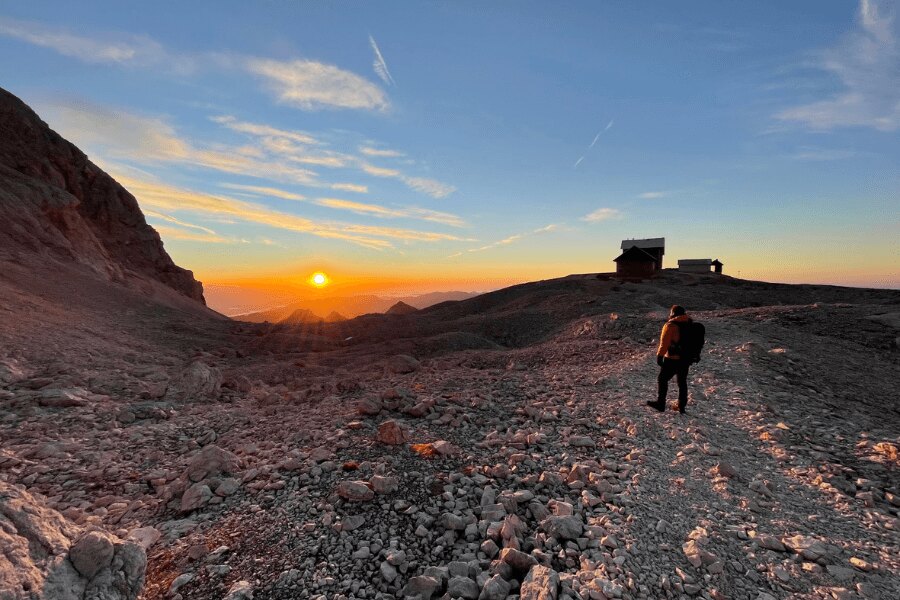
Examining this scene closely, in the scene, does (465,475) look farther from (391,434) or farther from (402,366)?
(402,366)

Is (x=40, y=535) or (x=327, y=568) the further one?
(x=327, y=568)

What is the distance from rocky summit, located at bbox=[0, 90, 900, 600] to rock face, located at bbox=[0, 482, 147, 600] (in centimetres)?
2

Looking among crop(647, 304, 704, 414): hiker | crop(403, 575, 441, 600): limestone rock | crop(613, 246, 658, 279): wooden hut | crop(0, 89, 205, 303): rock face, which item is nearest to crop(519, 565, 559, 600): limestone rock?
crop(403, 575, 441, 600): limestone rock

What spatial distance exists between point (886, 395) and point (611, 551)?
9557 mm

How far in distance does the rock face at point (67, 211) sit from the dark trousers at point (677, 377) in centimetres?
3481

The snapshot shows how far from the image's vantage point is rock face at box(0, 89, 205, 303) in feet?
89.3

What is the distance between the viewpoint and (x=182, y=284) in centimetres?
4291

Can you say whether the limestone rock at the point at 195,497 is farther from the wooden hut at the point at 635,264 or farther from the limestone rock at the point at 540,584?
the wooden hut at the point at 635,264

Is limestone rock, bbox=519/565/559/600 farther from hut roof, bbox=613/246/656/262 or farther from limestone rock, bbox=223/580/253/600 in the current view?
hut roof, bbox=613/246/656/262

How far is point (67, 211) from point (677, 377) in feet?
145

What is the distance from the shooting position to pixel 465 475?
554 centimetres

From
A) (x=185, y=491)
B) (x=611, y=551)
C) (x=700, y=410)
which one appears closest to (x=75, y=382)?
(x=185, y=491)

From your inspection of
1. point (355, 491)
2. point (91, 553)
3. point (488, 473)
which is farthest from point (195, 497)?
point (488, 473)

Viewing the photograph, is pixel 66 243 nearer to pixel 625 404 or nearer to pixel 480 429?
pixel 480 429
